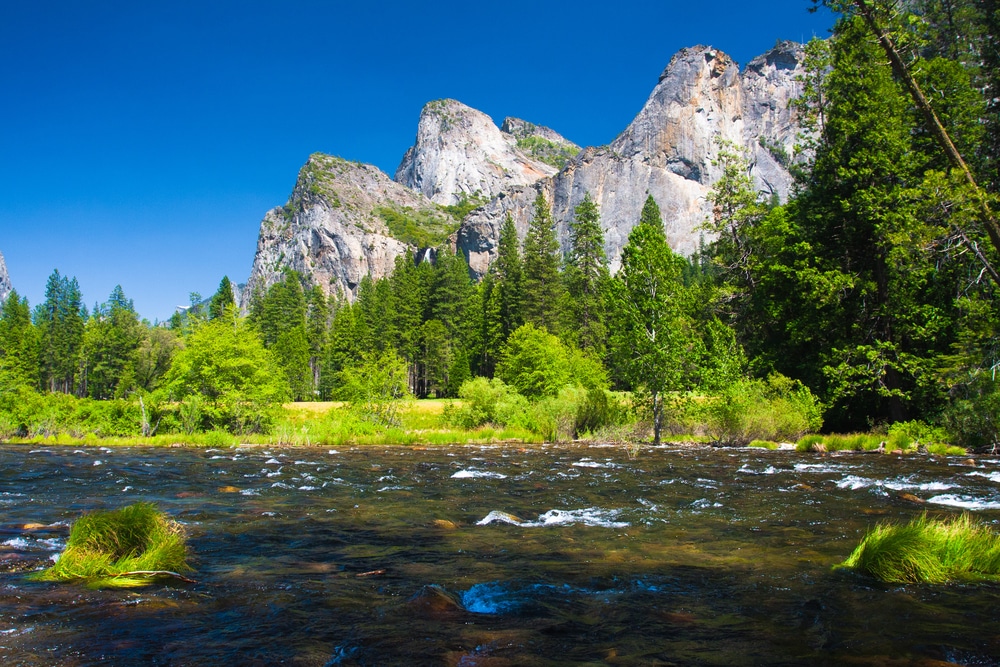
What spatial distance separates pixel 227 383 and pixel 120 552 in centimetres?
2399

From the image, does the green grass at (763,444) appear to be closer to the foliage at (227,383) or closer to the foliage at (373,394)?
the foliage at (373,394)

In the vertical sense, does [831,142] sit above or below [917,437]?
above

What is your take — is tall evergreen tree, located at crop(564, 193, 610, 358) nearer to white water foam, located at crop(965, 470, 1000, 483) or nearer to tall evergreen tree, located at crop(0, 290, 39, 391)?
white water foam, located at crop(965, 470, 1000, 483)

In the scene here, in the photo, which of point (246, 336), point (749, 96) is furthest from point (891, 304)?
point (749, 96)

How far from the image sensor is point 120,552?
5840 mm

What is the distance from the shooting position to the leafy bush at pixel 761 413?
72.9ft

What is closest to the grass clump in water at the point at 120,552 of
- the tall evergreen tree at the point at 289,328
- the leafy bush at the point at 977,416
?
the leafy bush at the point at 977,416

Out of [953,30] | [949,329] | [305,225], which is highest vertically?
[305,225]

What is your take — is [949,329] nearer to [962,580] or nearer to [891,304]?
[891,304]

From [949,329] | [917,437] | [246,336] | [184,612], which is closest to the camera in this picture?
[184,612]

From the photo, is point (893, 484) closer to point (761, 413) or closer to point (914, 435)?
point (914, 435)

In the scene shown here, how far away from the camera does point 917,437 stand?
65.2 ft

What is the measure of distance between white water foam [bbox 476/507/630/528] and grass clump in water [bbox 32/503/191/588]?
4.13 m

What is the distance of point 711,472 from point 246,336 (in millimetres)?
23531
